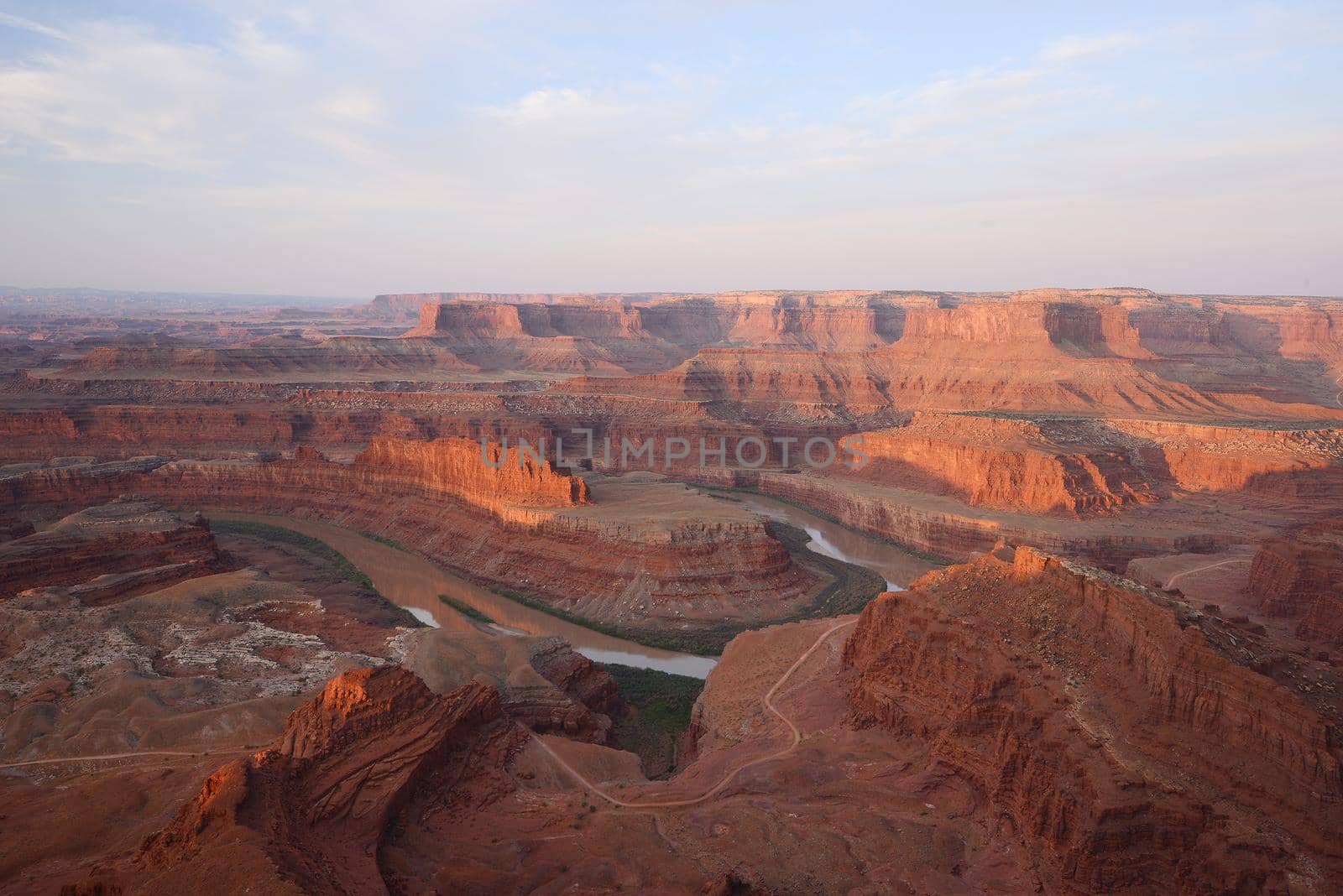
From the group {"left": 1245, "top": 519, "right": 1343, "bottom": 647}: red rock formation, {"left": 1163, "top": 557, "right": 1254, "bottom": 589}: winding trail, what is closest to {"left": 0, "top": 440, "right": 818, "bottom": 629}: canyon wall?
{"left": 1163, "top": 557, "right": 1254, "bottom": 589}: winding trail

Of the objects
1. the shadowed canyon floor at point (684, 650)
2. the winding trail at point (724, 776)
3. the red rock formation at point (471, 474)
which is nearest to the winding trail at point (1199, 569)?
the shadowed canyon floor at point (684, 650)

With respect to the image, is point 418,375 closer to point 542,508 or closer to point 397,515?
point 397,515

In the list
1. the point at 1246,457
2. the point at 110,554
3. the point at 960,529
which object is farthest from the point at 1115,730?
the point at 1246,457

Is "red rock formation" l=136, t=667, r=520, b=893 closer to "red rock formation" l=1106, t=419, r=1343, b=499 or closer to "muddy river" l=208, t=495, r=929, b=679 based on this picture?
"muddy river" l=208, t=495, r=929, b=679

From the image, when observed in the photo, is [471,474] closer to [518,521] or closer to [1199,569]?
[518,521]

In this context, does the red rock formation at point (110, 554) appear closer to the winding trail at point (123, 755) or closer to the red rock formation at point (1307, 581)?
the winding trail at point (123, 755)
